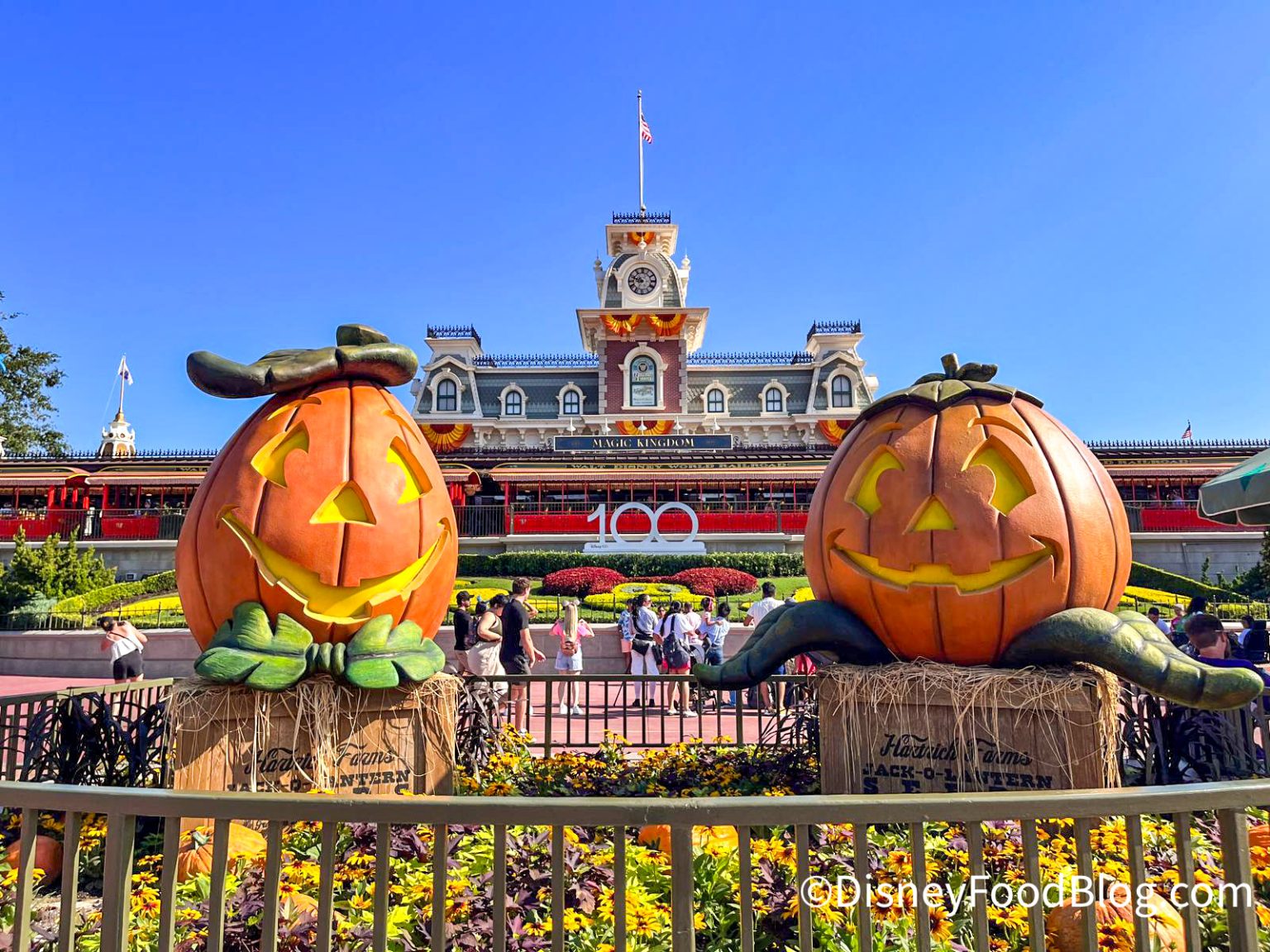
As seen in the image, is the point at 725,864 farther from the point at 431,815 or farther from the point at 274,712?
the point at 274,712

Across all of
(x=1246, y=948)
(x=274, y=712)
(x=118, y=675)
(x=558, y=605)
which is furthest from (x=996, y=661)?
(x=558, y=605)

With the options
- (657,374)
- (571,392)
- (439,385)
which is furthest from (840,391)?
(439,385)

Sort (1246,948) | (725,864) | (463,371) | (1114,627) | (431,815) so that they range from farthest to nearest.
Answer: (463,371) → (1114,627) → (725,864) → (1246,948) → (431,815)

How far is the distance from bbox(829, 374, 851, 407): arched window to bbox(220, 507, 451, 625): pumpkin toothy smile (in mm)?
44128

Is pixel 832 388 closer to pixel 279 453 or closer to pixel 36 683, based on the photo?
pixel 36 683

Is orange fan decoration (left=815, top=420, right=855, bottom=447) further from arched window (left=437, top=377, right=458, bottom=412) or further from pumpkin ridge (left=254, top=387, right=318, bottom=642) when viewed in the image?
pumpkin ridge (left=254, top=387, right=318, bottom=642)

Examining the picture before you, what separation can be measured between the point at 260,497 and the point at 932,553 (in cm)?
351

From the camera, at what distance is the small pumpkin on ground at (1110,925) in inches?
105

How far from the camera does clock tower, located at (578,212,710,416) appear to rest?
149 feet

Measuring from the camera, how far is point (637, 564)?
81.7 ft

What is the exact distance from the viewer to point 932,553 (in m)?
4.07

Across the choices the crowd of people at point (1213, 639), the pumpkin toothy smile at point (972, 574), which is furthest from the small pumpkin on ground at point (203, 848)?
the crowd of people at point (1213, 639)

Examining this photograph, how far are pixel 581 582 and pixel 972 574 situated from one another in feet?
61.9

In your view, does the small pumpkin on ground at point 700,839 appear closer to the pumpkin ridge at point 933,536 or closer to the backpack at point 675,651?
the pumpkin ridge at point 933,536
